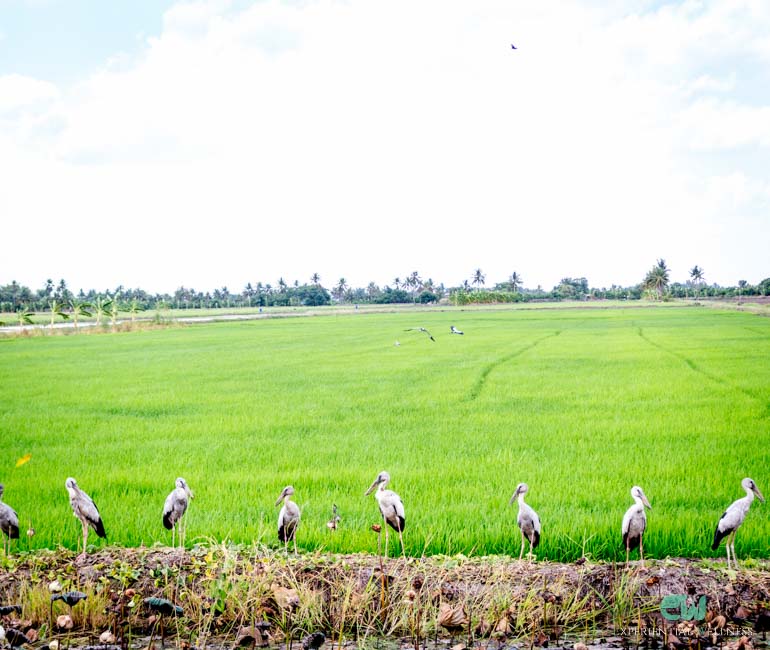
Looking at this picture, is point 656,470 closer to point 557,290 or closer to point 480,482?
point 480,482

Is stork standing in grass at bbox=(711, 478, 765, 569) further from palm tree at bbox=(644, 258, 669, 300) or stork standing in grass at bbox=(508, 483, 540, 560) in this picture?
palm tree at bbox=(644, 258, 669, 300)

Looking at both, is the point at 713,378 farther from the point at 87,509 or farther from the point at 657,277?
the point at 657,277

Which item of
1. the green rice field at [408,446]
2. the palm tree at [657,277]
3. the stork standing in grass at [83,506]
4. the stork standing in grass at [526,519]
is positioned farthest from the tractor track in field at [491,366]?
the palm tree at [657,277]

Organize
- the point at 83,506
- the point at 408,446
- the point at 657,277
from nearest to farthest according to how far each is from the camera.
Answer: the point at 83,506 → the point at 408,446 → the point at 657,277

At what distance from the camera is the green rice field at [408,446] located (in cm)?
486

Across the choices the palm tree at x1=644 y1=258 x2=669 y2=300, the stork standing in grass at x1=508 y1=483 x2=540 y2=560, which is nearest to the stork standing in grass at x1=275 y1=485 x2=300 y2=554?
the stork standing in grass at x1=508 y1=483 x2=540 y2=560

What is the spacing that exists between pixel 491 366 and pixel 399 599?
1324cm

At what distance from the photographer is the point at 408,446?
25.6ft

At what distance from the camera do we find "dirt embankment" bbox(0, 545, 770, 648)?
3.76m

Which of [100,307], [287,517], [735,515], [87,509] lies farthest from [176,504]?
[100,307]

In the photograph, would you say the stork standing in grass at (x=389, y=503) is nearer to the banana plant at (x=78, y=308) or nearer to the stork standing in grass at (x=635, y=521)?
the stork standing in grass at (x=635, y=521)

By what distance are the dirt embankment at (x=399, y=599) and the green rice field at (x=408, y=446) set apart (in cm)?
49

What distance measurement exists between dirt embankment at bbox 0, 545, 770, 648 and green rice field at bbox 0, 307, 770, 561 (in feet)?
1.62

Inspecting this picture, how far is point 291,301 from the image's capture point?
89.4m
